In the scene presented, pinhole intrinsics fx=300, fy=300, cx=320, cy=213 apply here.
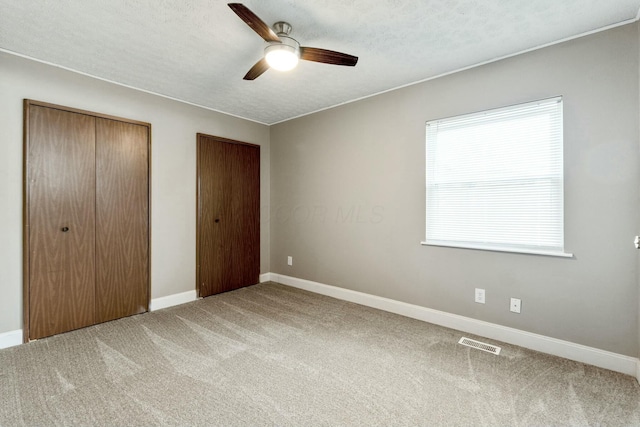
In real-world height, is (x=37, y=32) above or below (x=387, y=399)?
above

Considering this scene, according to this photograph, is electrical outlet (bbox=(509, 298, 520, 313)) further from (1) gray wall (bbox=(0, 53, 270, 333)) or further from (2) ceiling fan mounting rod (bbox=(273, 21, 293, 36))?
(1) gray wall (bbox=(0, 53, 270, 333))

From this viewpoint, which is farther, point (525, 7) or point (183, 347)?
point (183, 347)

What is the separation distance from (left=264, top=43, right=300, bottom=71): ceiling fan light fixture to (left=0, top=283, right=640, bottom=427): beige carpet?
2229mm

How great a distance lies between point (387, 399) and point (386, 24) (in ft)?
8.26

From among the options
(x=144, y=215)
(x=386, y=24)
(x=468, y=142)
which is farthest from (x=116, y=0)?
(x=468, y=142)

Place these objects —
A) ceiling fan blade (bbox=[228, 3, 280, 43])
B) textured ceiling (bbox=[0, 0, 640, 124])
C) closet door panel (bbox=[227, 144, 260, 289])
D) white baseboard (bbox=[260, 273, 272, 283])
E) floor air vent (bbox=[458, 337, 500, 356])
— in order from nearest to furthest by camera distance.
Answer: ceiling fan blade (bbox=[228, 3, 280, 43]), textured ceiling (bbox=[0, 0, 640, 124]), floor air vent (bbox=[458, 337, 500, 356]), closet door panel (bbox=[227, 144, 260, 289]), white baseboard (bbox=[260, 273, 272, 283])

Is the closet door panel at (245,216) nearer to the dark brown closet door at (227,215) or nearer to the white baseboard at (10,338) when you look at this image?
the dark brown closet door at (227,215)

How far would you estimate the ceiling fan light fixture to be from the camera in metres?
2.07

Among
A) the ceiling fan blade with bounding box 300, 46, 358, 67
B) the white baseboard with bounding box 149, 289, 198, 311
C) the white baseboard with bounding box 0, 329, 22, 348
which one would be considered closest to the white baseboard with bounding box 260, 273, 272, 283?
the white baseboard with bounding box 149, 289, 198, 311

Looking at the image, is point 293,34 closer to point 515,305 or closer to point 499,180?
point 499,180

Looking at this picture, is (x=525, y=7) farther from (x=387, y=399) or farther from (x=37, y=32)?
(x=37, y=32)

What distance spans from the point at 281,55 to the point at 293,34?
0.94ft

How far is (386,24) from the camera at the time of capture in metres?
2.14

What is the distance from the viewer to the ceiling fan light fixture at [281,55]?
2.07m
